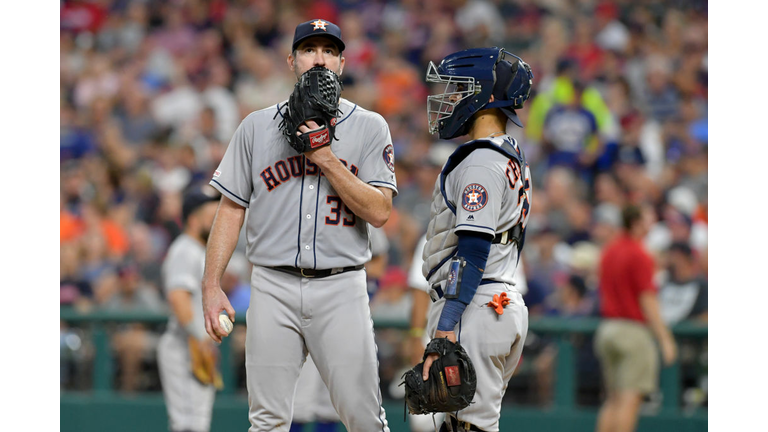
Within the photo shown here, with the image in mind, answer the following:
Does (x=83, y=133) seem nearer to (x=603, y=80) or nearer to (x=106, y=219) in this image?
(x=106, y=219)

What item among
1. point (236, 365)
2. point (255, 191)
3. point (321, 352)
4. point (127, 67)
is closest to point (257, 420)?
point (321, 352)

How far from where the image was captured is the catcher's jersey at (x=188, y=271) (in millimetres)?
5539

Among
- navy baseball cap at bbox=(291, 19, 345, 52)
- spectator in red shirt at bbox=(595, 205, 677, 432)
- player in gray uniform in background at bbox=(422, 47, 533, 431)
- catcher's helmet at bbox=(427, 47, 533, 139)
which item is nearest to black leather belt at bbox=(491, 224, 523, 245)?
player in gray uniform in background at bbox=(422, 47, 533, 431)

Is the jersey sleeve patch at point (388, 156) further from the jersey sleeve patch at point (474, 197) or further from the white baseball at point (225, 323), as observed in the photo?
the white baseball at point (225, 323)

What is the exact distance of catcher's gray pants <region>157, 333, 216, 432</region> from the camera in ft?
18.5

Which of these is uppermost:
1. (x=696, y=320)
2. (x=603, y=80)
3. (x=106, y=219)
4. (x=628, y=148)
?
(x=603, y=80)

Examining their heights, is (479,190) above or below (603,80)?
below

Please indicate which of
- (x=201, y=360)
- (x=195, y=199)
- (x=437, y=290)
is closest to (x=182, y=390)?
(x=201, y=360)

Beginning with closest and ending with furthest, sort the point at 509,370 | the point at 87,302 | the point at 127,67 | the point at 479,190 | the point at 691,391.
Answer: the point at 479,190 → the point at 509,370 → the point at 691,391 → the point at 87,302 → the point at 127,67

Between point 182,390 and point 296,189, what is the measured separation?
96.5 inches

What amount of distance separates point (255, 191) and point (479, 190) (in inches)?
36.8

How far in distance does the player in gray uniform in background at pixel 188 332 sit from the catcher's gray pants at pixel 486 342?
2392 millimetres

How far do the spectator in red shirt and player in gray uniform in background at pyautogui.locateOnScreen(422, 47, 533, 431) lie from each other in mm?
3357

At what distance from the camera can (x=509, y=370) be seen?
373 cm
